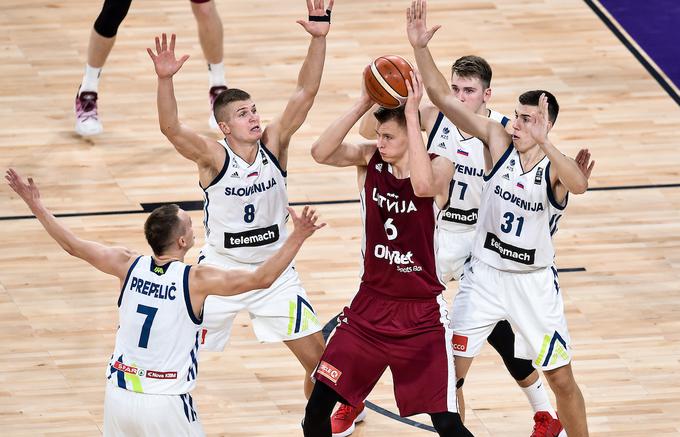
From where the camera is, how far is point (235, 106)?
7031 millimetres

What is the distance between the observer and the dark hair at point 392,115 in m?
6.52

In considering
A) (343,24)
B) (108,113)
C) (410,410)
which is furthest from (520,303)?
(343,24)

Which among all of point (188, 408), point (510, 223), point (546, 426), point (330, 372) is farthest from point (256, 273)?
point (546, 426)

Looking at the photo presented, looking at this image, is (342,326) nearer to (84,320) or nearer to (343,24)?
(84,320)

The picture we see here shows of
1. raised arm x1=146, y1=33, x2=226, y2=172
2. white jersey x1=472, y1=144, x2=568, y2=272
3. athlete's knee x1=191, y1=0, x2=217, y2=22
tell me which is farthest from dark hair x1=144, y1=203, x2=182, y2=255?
athlete's knee x1=191, y1=0, x2=217, y2=22

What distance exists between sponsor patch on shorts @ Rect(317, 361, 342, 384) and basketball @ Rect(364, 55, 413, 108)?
1.25m

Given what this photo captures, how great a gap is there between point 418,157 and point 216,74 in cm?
494

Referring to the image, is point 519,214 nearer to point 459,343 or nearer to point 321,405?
point 459,343

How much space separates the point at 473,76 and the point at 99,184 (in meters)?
3.80

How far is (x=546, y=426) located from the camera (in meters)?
7.32

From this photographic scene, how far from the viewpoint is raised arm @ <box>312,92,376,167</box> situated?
6586 millimetres

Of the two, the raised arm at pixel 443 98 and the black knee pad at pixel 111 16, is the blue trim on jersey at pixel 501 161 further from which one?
the black knee pad at pixel 111 16

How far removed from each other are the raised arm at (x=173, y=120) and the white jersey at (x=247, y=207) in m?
0.09

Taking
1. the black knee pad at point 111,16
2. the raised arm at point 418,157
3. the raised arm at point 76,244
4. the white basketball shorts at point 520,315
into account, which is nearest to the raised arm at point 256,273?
the raised arm at point 76,244
